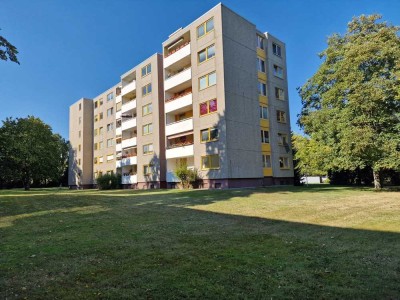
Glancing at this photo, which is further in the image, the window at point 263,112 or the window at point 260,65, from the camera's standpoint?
the window at point 260,65

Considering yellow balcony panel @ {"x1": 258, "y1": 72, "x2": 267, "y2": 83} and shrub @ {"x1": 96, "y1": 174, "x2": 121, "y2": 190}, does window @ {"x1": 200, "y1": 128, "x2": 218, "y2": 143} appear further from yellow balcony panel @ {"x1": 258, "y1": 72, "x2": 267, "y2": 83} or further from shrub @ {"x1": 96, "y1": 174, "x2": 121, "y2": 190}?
shrub @ {"x1": 96, "y1": 174, "x2": 121, "y2": 190}

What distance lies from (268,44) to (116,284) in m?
37.7

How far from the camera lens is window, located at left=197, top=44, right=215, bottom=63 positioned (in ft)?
105

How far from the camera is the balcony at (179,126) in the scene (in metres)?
33.9

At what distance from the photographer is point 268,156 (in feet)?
116

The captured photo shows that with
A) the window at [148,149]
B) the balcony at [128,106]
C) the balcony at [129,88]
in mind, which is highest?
the balcony at [129,88]

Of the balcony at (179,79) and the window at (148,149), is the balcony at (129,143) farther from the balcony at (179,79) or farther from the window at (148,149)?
the balcony at (179,79)

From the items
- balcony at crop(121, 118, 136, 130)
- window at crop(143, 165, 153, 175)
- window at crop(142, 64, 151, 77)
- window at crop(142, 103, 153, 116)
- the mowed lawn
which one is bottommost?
the mowed lawn

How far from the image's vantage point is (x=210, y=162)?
102 feet

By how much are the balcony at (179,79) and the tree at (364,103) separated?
14819mm

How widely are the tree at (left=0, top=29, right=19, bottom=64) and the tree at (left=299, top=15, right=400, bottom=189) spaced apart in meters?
24.5

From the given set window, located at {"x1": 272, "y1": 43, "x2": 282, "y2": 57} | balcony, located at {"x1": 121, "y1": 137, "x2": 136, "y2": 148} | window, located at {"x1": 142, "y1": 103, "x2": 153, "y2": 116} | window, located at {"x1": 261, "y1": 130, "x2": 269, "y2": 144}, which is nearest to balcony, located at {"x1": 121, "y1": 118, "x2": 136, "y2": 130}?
balcony, located at {"x1": 121, "y1": 137, "x2": 136, "y2": 148}

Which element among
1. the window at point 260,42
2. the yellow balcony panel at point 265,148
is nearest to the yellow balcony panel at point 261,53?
the window at point 260,42

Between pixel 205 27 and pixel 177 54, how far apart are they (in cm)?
520
